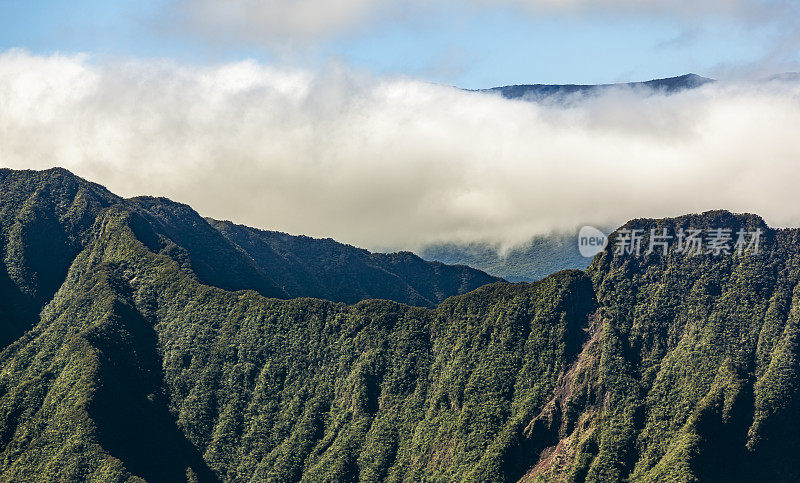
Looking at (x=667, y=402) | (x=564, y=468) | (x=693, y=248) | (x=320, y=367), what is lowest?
(x=564, y=468)

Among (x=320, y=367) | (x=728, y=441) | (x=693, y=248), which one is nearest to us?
(x=728, y=441)

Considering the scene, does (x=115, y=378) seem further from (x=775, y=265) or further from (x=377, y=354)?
(x=775, y=265)

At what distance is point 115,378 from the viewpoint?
19175 cm

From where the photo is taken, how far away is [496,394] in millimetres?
178000

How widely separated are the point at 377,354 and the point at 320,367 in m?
13.1

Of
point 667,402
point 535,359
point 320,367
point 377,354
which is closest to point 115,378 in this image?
point 320,367

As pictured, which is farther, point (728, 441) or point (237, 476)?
point (237, 476)

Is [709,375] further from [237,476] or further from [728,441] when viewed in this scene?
[237,476]

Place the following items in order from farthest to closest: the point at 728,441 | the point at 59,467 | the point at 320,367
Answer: the point at 320,367 < the point at 59,467 < the point at 728,441

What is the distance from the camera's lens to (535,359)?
180 metres

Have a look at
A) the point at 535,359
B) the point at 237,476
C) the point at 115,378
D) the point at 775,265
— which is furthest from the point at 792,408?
the point at 115,378

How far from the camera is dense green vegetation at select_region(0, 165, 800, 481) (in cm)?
16150

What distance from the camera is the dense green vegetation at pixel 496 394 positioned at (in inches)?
6358

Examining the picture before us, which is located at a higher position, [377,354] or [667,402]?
[377,354]
